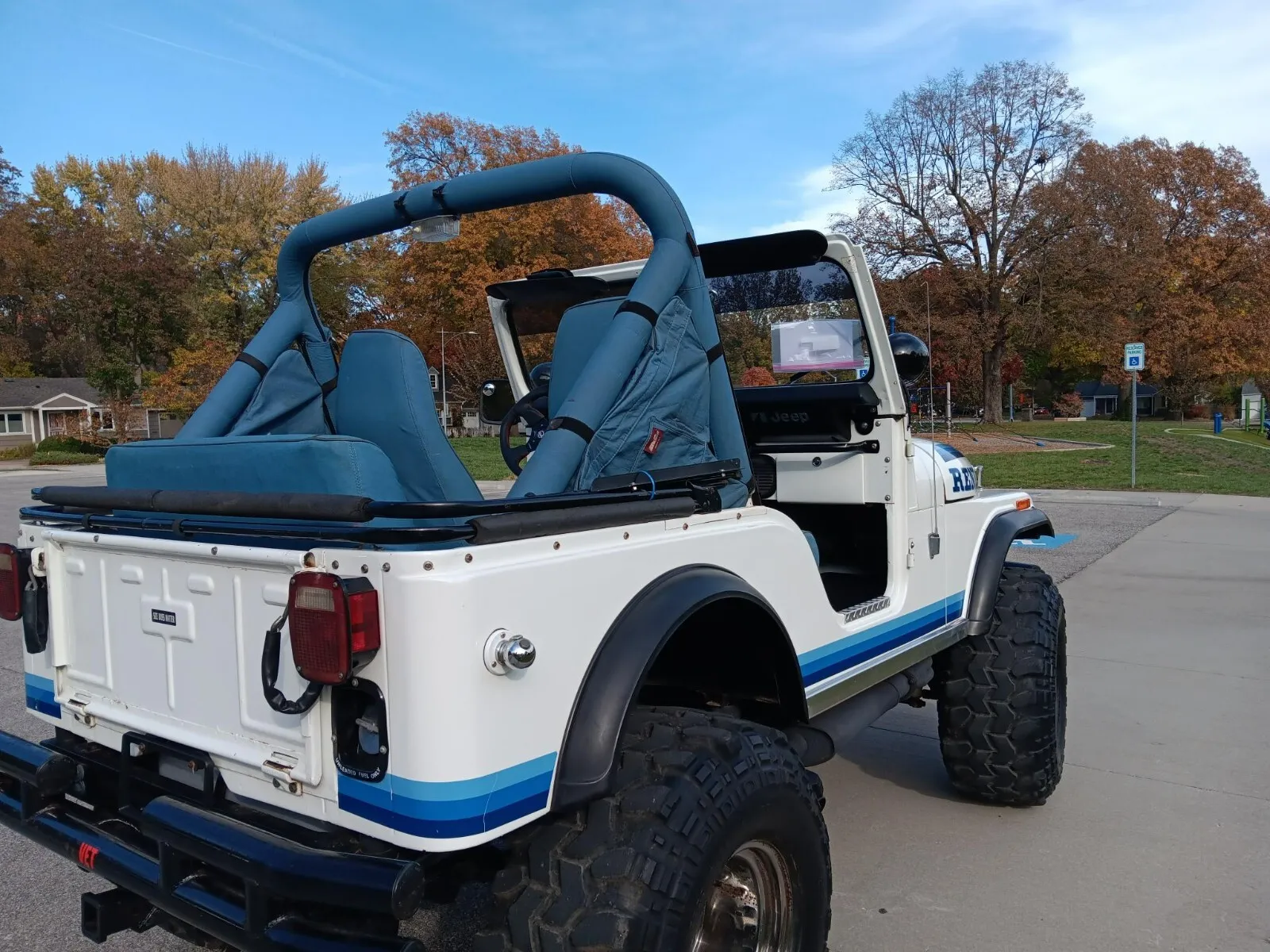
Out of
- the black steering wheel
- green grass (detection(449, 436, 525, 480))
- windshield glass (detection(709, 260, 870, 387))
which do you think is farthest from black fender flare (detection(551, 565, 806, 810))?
green grass (detection(449, 436, 525, 480))

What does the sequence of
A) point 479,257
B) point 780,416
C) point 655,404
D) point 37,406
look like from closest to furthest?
point 655,404
point 780,416
point 479,257
point 37,406

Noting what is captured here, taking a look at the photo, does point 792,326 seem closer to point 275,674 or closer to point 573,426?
point 573,426

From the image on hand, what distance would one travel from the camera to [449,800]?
1568 mm

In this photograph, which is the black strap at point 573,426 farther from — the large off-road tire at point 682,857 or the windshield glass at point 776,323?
the windshield glass at point 776,323

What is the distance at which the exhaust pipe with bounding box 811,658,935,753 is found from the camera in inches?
110

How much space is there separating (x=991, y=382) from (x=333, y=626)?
124 feet

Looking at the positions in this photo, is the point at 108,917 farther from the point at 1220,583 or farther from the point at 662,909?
the point at 1220,583

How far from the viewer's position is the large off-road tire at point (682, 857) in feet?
5.53

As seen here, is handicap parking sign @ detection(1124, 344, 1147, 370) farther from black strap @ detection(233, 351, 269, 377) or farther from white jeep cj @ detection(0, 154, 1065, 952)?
black strap @ detection(233, 351, 269, 377)

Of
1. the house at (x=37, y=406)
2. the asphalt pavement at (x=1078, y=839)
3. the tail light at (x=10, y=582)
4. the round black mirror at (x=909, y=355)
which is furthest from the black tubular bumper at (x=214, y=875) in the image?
the house at (x=37, y=406)

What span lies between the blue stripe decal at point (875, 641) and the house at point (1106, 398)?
75722 mm

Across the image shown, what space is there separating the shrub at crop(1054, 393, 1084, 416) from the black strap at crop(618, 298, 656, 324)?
6585cm

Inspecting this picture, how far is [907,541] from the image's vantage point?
3277 millimetres

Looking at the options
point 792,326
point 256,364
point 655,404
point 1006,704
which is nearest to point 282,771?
point 655,404
